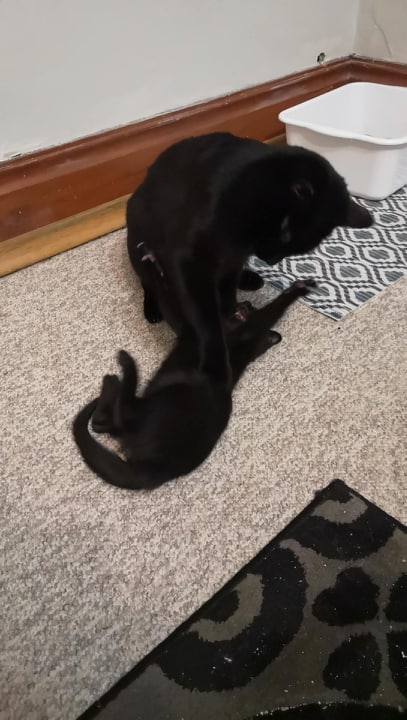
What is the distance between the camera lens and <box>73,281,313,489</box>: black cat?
71 centimetres

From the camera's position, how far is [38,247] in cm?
119

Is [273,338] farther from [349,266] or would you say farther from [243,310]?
[349,266]

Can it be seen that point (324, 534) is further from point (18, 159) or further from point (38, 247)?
point (18, 159)

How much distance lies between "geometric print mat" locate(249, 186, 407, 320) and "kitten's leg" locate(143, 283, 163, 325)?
25 cm

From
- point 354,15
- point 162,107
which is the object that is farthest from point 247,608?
point 354,15

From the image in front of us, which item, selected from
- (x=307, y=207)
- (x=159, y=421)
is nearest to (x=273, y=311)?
(x=307, y=207)

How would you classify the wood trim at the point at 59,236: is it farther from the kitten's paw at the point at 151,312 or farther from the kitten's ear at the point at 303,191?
the kitten's ear at the point at 303,191

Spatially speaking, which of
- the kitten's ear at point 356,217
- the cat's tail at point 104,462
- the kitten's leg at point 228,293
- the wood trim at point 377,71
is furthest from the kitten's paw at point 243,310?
the wood trim at point 377,71

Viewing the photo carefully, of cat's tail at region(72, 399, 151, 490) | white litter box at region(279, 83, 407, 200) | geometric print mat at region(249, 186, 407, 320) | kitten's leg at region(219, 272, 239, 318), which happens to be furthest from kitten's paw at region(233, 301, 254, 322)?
white litter box at region(279, 83, 407, 200)

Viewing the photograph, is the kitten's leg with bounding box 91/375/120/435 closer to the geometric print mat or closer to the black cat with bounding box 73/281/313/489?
the black cat with bounding box 73/281/313/489

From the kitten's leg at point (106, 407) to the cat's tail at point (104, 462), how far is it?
16 mm

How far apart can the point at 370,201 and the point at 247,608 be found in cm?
106

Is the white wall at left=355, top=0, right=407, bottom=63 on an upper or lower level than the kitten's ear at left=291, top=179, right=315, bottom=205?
upper

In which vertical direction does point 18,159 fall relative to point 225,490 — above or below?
above
